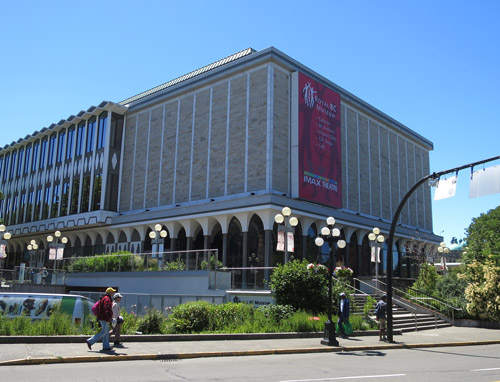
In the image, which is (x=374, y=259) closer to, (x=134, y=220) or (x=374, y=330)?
(x=374, y=330)

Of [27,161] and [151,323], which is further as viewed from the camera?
[27,161]

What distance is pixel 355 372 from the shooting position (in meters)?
10.5

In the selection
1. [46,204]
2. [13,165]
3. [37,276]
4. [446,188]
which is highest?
[13,165]

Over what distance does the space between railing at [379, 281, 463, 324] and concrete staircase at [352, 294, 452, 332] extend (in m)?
0.60

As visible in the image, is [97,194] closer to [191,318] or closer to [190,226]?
[190,226]

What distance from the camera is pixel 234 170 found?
35.7 m

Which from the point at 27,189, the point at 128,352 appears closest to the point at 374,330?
the point at 128,352

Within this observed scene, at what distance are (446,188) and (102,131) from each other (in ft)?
124

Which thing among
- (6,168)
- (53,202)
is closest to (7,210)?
(6,168)

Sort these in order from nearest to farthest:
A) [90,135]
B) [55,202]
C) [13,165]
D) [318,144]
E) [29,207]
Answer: [318,144], [90,135], [55,202], [29,207], [13,165]

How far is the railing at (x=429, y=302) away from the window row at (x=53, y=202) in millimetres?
29246

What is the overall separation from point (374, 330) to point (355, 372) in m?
9.78

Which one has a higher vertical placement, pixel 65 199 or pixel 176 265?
pixel 65 199

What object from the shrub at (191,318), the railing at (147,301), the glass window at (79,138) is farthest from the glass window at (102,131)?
the shrub at (191,318)
